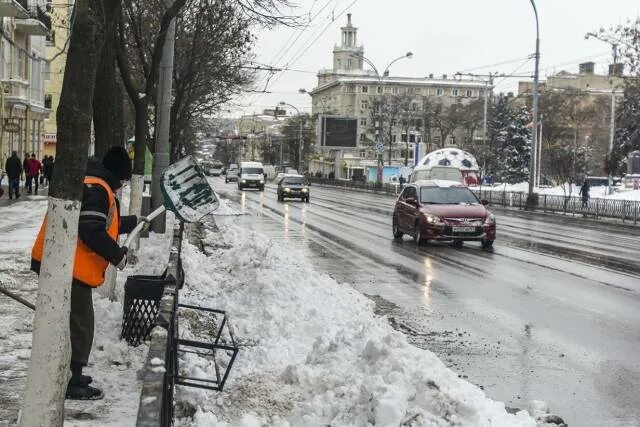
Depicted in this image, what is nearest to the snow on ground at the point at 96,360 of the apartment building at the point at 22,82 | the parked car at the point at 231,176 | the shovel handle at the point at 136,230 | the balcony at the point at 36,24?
the shovel handle at the point at 136,230

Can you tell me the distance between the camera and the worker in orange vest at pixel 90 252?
17.8 ft

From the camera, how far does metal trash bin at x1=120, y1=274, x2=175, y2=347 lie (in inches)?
277

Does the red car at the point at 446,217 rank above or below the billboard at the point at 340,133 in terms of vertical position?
below

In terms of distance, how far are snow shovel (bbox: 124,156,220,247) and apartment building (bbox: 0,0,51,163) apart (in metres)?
28.4

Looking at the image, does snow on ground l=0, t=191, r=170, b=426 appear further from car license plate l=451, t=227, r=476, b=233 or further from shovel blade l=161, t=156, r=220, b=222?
car license plate l=451, t=227, r=476, b=233

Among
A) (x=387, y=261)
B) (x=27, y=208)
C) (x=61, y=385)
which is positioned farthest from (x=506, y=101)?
(x=61, y=385)

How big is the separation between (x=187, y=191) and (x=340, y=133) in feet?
226

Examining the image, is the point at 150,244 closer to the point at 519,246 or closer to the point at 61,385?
the point at 519,246

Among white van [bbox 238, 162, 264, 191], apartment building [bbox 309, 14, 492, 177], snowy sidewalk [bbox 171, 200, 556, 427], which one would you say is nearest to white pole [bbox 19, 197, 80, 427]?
snowy sidewalk [bbox 171, 200, 556, 427]

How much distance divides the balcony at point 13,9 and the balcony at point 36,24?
101 cm

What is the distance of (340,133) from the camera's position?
7469cm

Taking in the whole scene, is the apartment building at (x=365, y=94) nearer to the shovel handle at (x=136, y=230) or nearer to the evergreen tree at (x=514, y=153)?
the evergreen tree at (x=514, y=153)

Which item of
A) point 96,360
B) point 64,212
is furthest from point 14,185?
point 64,212

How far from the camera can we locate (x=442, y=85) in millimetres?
146500
